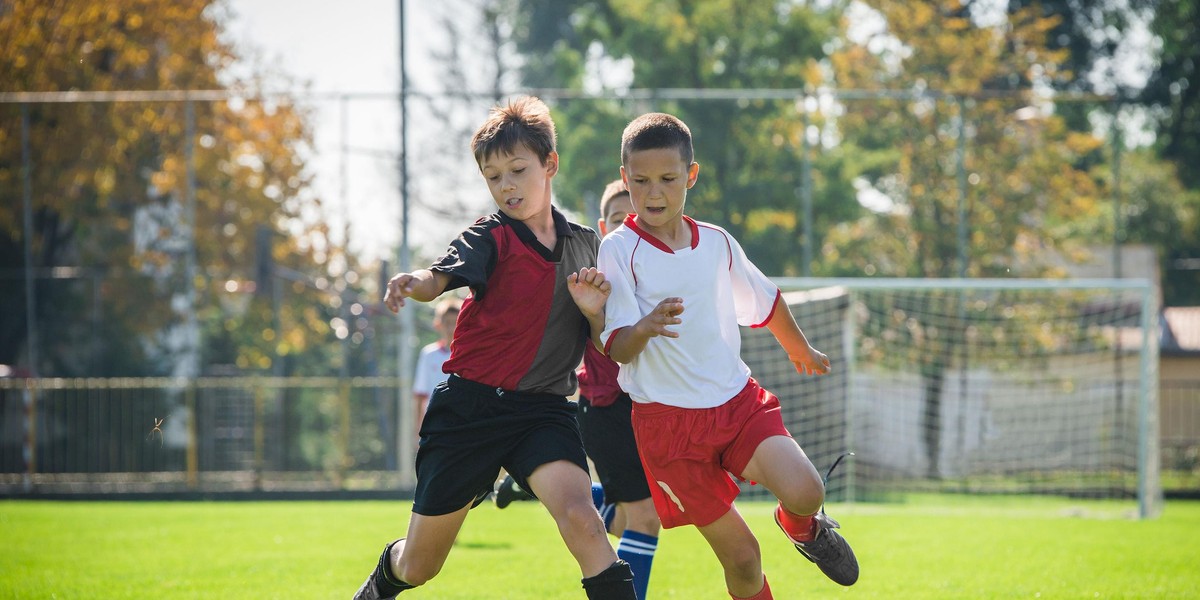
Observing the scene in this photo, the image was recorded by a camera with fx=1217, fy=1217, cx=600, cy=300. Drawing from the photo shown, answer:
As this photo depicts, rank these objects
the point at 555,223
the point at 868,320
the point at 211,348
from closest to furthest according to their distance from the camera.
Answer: the point at 555,223, the point at 868,320, the point at 211,348

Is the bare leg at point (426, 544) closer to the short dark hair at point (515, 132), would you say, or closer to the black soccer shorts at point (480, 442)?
the black soccer shorts at point (480, 442)

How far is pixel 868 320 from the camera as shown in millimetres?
16188

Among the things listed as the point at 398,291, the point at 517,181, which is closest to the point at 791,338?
the point at 517,181

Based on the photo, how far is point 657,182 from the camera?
4.34 metres

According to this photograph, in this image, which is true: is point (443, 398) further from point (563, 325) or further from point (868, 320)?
point (868, 320)

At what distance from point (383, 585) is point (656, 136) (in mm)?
1927

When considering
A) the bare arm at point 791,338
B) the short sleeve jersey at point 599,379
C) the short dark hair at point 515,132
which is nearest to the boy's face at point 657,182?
the short dark hair at point 515,132

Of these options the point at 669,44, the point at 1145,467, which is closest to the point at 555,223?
the point at 1145,467

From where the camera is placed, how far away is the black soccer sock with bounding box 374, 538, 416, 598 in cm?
446

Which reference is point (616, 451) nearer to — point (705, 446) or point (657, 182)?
point (705, 446)

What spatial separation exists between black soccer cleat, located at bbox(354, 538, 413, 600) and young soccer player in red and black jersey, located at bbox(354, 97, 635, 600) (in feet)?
0.33

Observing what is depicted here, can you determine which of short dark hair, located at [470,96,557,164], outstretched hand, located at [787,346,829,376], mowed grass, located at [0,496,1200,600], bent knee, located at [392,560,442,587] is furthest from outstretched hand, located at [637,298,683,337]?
mowed grass, located at [0,496,1200,600]

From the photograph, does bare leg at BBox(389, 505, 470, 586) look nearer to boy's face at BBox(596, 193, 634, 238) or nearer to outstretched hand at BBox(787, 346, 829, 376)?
outstretched hand at BBox(787, 346, 829, 376)

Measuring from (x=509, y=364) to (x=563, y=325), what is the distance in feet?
0.80
